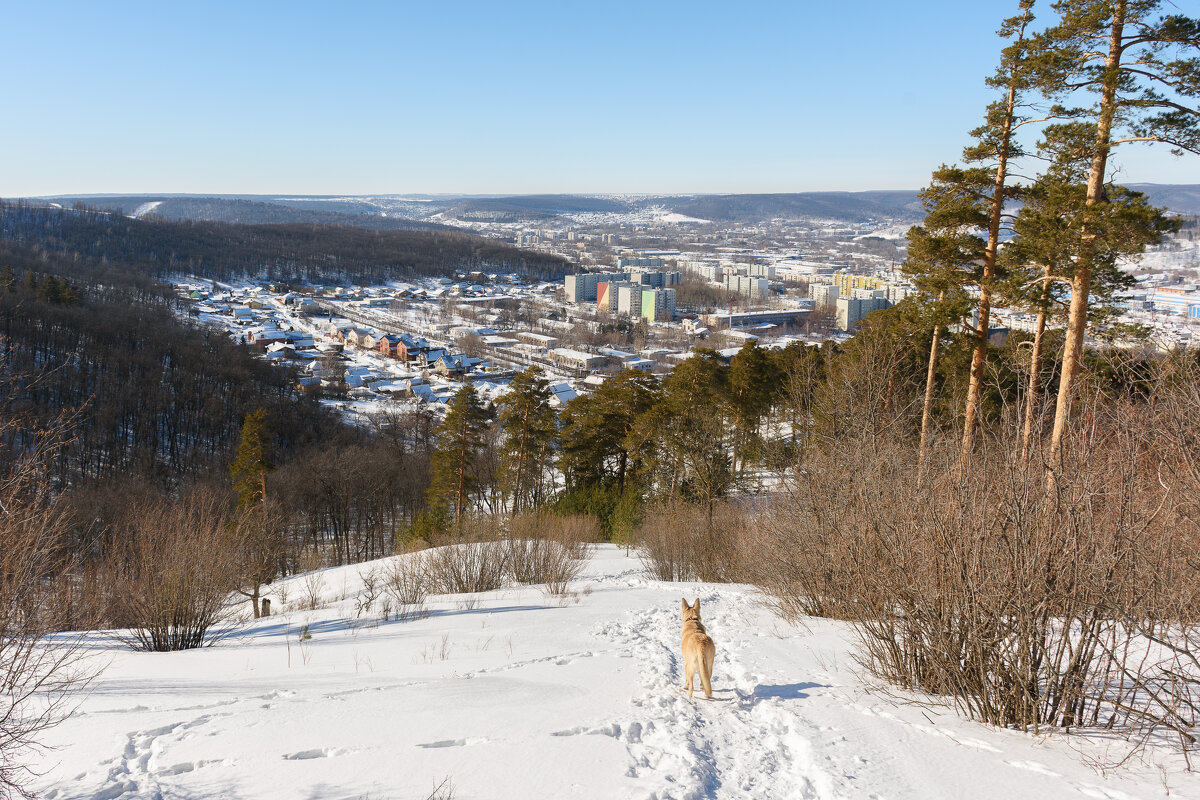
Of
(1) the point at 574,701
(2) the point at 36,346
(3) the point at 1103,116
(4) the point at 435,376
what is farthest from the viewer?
(4) the point at 435,376

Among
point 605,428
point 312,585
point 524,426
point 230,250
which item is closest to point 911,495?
point 312,585

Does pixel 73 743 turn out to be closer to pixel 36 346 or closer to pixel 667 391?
pixel 667 391

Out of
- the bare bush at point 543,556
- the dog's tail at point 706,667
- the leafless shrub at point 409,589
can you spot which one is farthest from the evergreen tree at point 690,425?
the dog's tail at point 706,667

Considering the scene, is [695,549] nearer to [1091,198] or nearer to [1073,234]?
[1073,234]

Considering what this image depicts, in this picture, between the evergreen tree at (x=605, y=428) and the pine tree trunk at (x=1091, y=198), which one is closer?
the pine tree trunk at (x=1091, y=198)

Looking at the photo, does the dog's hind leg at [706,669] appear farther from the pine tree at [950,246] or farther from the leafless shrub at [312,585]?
the pine tree at [950,246]

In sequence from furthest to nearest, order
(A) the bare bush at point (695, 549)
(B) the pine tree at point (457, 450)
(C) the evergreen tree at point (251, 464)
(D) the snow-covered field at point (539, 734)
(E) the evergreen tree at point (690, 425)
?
(C) the evergreen tree at point (251, 464)
(B) the pine tree at point (457, 450)
(E) the evergreen tree at point (690, 425)
(A) the bare bush at point (695, 549)
(D) the snow-covered field at point (539, 734)

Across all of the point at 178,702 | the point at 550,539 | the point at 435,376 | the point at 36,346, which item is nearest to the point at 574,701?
the point at 178,702
